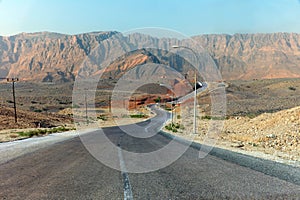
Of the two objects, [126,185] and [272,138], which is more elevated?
[126,185]

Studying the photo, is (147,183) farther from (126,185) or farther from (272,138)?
(272,138)

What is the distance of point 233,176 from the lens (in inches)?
368

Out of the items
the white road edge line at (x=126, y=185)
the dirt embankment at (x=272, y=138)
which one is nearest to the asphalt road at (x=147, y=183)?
the white road edge line at (x=126, y=185)

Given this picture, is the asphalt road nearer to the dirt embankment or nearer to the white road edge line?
the white road edge line

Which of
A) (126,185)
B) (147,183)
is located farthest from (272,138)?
(126,185)

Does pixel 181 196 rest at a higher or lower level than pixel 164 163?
higher

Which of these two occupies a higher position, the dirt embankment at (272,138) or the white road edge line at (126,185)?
the white road edge line at (126,185)

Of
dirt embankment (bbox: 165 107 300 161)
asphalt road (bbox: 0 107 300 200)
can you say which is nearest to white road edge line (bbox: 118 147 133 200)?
asphalt road (bbox: 0 107 300 200)

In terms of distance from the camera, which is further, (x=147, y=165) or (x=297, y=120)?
(x=297, y=120)

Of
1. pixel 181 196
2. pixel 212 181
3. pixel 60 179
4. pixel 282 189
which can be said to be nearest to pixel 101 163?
pixel 60 179

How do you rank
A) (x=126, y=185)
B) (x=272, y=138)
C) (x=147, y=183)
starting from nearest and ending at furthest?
(x=126, y=185) < (x=147, y=183) < (x=272, y=138)

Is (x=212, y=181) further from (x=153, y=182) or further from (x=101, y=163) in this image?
(x=101, y=163)

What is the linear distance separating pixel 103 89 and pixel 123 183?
14760 cm

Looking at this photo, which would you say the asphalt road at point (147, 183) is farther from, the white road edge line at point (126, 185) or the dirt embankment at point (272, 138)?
the dirt embankment at point (272, 138)
